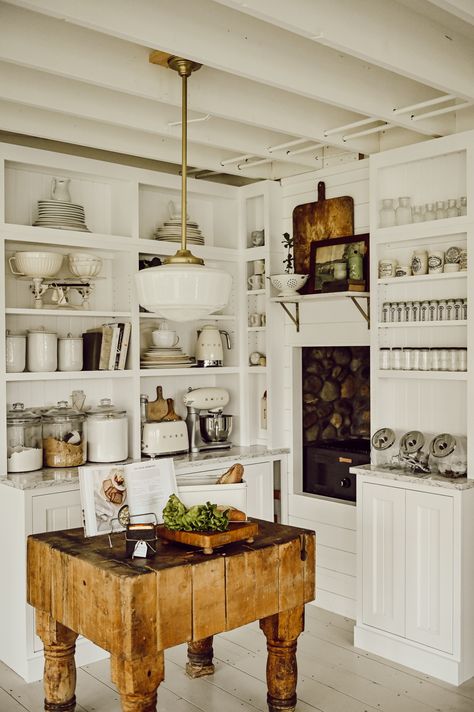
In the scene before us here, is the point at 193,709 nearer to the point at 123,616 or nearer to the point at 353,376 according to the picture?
the point at 123,616

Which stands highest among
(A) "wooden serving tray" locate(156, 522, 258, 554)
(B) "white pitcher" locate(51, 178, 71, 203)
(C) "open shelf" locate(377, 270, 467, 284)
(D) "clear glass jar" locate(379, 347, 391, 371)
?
(B) "white pitcher" locate(51, 178, 71, 203)

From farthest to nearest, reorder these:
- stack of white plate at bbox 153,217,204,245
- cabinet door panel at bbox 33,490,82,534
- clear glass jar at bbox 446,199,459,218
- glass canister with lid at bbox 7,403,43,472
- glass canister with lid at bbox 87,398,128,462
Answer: stack of white plate at bbox 153,217,204,245 → glass canister with lid at bbox 87,398,128,462 → glass canister with lid at bbox 7,403,43,472 → clear glass jar at bbox 446,199,459,218 → cabinet door panel at bbox 33,490,82,534

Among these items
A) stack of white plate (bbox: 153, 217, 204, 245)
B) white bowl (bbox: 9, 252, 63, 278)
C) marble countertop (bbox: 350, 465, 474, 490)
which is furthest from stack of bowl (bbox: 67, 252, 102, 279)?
marble countertop (bbox: 350, 465, 474, 490)

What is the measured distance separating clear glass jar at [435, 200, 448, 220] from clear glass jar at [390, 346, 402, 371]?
781mm

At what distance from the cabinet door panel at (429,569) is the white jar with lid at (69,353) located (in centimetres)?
207

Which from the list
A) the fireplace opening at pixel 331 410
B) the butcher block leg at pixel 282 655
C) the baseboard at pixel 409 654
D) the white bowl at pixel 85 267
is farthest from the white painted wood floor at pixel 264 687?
the white bowl at pixel 85 267

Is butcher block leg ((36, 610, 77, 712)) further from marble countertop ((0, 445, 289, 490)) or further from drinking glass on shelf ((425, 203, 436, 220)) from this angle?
drinking glass on shelf ((425, 203, 436, 220))

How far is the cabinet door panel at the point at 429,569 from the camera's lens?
378 cm

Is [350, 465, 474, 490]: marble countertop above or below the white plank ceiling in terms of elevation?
below

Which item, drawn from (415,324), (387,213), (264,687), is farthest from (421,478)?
(387,213)

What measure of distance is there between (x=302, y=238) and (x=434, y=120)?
1239 millimetres

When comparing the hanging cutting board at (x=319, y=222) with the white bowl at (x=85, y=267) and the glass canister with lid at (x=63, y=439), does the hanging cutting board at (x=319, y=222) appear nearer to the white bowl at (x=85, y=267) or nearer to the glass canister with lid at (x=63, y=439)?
the white bowl at (x=85, y=267)

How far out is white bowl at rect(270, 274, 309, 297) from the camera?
475 cm

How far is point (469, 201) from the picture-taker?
3908 millimetres
